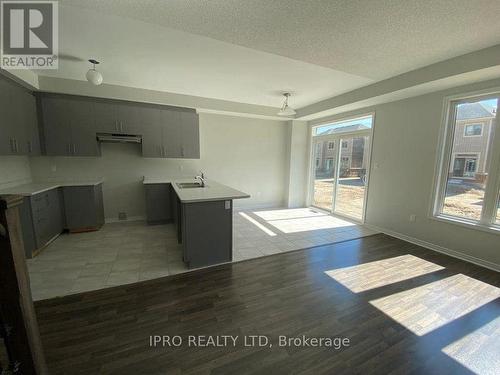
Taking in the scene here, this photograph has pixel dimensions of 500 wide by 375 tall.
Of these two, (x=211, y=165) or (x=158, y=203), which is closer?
(x=158, y=203)

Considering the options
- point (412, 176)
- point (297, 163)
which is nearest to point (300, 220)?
point (297, 163)

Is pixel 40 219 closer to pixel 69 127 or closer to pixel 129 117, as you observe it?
pixel 69 127

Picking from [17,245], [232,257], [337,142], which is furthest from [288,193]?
[17,245]

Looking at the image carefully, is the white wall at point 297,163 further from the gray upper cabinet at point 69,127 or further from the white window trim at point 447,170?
the gray upper cabinet at point 69,127

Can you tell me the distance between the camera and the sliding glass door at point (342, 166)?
448 cm

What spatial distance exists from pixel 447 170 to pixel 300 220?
2.62 m

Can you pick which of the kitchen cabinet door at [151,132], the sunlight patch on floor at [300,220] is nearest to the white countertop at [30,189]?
the kitchen cabinet door at [151,132]

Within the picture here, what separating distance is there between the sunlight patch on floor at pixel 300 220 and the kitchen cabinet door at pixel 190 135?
2109mm

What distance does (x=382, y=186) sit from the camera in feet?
13.1

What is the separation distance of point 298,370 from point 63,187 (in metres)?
4.28

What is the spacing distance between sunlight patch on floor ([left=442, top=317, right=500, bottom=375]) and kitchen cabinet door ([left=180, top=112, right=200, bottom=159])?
4.49 m

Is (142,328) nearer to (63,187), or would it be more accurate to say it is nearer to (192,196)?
(192,196)

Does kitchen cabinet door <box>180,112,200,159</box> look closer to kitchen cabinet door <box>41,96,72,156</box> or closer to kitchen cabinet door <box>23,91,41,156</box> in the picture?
kitchen cabinet door <box>41,96,72,156</box>

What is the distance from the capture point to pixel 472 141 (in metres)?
2.91
